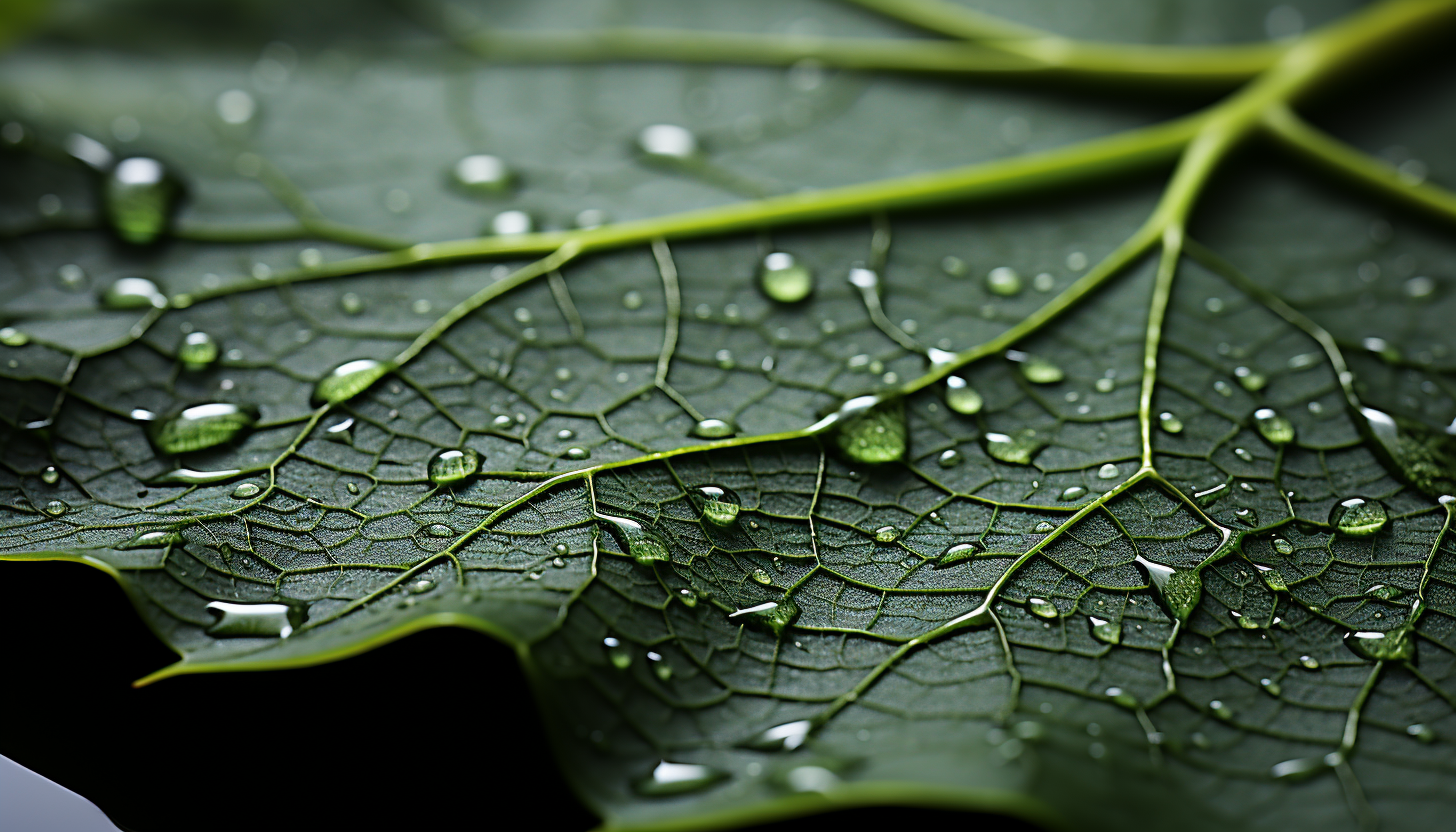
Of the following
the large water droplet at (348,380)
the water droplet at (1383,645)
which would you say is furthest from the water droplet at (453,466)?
the water droplet at (1383,645)

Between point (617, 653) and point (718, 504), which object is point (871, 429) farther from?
point (617, 653)

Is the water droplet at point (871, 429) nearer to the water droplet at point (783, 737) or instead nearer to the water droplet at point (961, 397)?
the water droplet at point (961, 397)

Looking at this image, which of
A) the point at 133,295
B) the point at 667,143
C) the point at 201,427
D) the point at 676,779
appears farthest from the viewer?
the point at 667,143

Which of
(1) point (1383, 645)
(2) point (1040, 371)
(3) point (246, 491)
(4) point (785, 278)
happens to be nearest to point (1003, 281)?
(2) point (1040, 371)

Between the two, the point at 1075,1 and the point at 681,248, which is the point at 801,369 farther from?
the point at 1075,1

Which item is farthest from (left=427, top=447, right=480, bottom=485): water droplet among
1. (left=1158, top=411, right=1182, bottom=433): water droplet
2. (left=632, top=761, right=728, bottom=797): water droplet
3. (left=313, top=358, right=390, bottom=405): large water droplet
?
(left=1158, top=411, right=1182, bottom=433): water droplet
